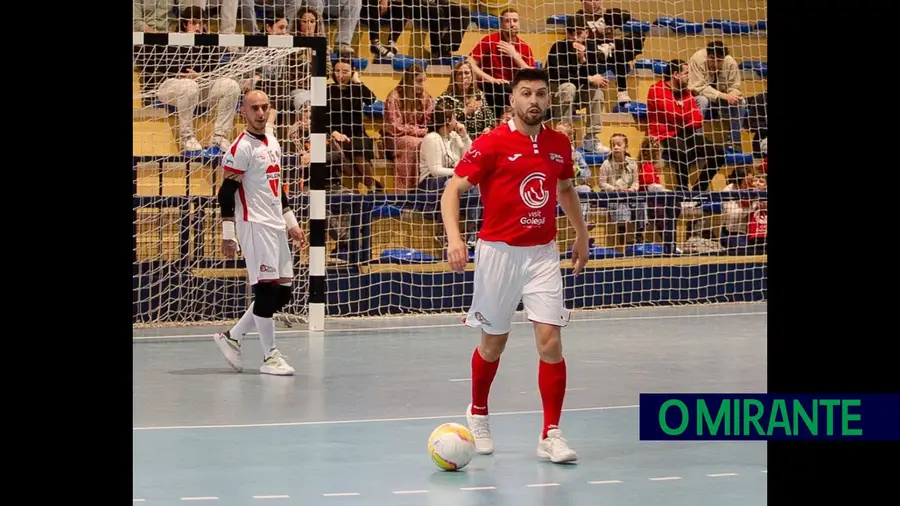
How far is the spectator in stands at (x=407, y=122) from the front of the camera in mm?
14703

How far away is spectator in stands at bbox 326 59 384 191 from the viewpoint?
48.1 feet

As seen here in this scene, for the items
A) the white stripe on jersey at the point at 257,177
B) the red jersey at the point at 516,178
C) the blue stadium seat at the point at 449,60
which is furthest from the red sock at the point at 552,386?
the blue stadium seat at the point at 449,60

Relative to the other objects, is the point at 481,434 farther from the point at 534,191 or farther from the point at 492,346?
the point at 534,191

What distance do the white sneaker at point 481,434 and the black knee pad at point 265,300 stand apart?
3179 millimetres

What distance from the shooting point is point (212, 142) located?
13.5m

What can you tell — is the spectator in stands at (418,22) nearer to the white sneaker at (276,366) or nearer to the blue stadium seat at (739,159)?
the blue stadium seat at (739,159)

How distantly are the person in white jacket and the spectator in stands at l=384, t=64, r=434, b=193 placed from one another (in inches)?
5.4

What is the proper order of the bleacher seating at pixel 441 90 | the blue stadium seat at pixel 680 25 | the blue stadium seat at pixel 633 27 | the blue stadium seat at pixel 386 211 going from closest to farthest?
the bleacher seating at pixel 441 90 → the blue stadium seat at pixel 386 211 → the blue stadium seat at pixel 633 27 → the blue stadium seat at pixel 680 25

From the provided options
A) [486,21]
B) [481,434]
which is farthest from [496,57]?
[481,434]

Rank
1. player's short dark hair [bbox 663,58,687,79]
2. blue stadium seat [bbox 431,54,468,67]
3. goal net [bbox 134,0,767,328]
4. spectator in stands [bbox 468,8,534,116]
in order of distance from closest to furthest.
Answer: goal net [bbox 134,0,767,328]
spectator in stands [bbox 468,8,534,116]
blue stadium seat [bbox 431,54,468,67]
player's short dark hair [bbox 663,58,687,79]

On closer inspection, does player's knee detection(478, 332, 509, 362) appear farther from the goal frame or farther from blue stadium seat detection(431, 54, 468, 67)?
blue stadium seat detection(431, 54, 468, 67)

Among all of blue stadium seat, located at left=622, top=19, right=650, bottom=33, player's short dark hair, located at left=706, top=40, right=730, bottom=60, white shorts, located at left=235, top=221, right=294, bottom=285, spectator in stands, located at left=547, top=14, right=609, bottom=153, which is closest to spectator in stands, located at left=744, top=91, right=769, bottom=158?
player's short dark hair, located at left=706, top=40, right=730, bottom=60

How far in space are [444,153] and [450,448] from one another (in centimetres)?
837
